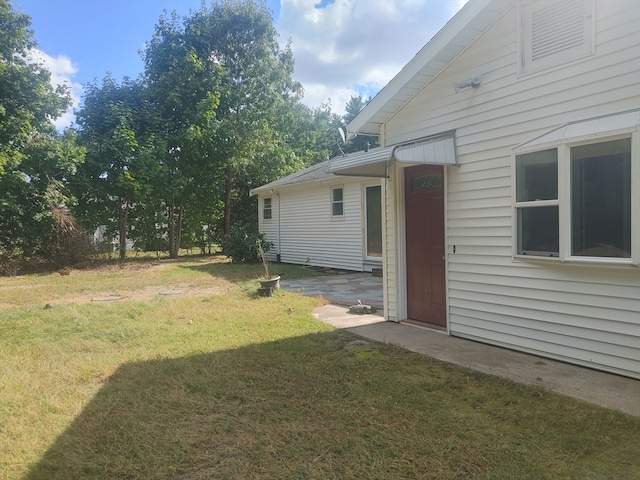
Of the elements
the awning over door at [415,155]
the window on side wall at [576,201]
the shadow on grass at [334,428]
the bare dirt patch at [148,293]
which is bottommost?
the shadow on grass at [334,428]

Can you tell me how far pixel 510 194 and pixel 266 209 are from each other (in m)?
13.8

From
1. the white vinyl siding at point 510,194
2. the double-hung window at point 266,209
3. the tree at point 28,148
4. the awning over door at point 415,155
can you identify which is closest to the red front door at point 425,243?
the white vinyl siding at point 510,194

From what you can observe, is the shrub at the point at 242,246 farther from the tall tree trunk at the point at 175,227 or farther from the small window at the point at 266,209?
the tall tree trunk at the point at 175,227

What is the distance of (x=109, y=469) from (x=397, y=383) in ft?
7.97

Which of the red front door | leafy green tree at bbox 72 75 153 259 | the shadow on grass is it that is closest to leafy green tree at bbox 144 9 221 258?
leafy green tree at bbox 72 75 153 259

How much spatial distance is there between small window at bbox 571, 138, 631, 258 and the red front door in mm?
1937

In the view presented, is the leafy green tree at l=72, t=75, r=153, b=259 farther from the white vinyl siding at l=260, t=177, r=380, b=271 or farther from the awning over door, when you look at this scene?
the awning over door

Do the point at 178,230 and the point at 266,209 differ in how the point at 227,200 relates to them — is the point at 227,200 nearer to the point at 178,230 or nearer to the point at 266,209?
the point at 178,230

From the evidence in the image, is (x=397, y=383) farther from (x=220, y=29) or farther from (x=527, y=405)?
(x=220, y=29)

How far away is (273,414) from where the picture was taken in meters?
3.32

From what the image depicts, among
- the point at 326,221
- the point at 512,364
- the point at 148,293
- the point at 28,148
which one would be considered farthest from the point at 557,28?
the point at 28,148

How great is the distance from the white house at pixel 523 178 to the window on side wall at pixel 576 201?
12 mm

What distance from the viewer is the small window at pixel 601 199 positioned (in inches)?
141

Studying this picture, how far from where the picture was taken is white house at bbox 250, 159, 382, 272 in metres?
12.0
